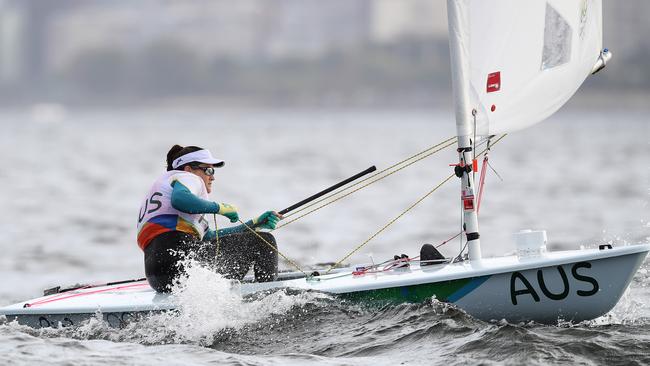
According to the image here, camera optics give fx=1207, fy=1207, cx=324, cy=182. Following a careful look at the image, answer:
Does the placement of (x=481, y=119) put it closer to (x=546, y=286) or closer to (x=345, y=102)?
(x=546, y=286)

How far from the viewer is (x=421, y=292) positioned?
7383 mm

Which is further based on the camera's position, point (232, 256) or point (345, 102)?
point (345, 102)

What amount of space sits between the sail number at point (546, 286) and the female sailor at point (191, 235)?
1.60 metres

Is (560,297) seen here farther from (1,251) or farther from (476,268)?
(1,251)

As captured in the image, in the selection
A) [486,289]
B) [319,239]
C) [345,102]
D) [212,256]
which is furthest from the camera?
[345,102]

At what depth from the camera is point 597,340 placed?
6.83 meters

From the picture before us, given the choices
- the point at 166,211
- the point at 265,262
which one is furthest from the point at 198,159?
the point at 265,262

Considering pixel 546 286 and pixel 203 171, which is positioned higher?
pixel 203 171

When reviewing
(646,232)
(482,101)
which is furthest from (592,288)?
(646,232)

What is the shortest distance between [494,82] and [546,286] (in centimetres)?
146

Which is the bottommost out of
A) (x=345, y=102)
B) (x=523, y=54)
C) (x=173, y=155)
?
(x=173, y=155)

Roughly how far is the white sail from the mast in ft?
0.05

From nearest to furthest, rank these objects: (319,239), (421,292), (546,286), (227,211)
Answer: (546,286) < (421,292) < (227,211) < (319,239)

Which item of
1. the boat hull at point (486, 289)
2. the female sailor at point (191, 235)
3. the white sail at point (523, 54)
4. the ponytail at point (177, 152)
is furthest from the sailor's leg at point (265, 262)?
the white sail at point (523, 54)
